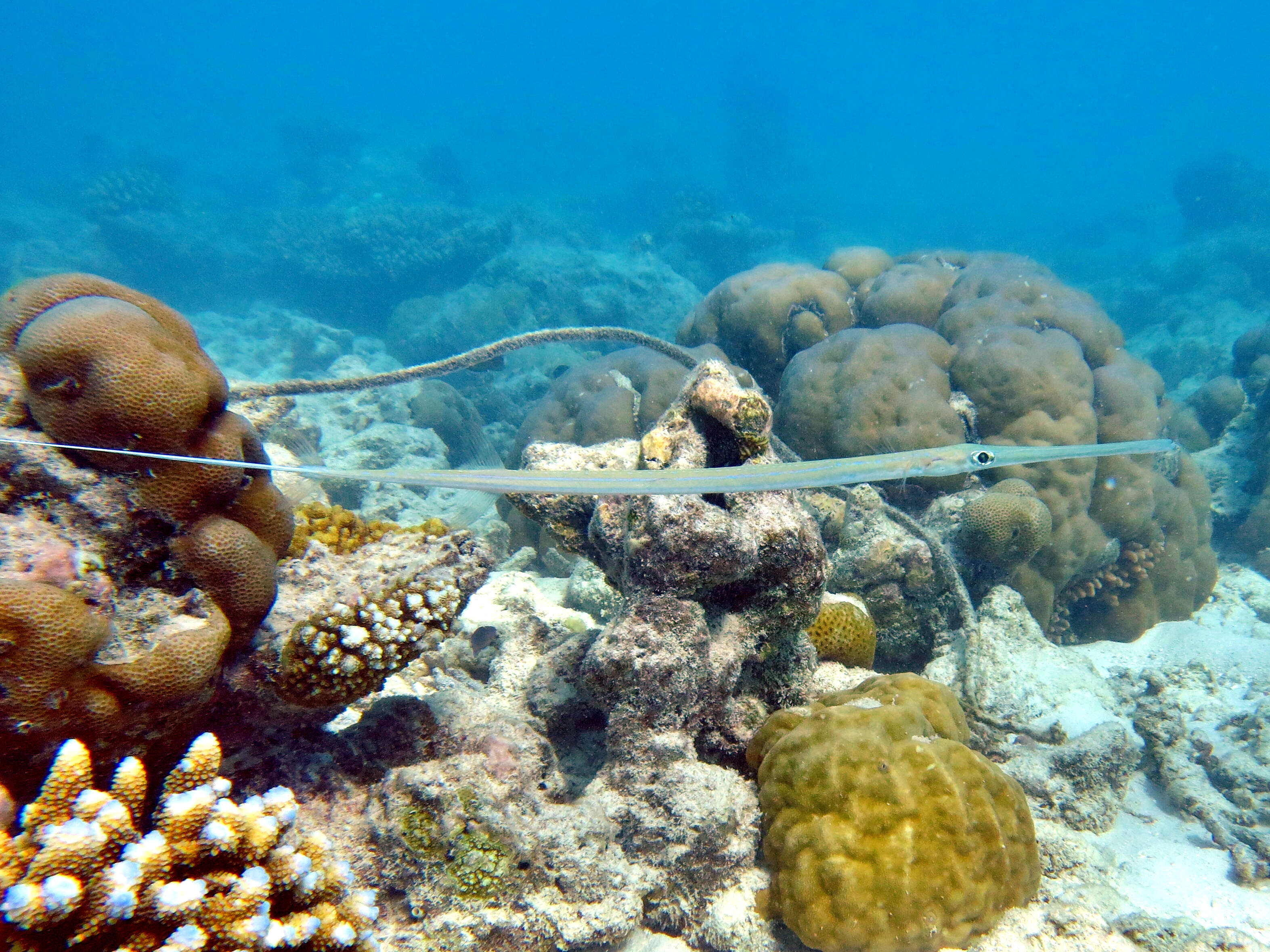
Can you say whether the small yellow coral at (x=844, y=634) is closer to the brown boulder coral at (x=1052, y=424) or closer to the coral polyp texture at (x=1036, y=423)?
the coral polyp texture at (x=1036, y=423)

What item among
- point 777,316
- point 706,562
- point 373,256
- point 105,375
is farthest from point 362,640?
point 373,256

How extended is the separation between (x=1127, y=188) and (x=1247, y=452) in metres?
78.8

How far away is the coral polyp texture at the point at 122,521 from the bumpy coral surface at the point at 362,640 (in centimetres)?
28

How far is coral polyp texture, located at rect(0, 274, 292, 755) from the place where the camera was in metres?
2.00

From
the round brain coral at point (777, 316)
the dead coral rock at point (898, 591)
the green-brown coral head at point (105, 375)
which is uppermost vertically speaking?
the round brain coral at point (777, 316)

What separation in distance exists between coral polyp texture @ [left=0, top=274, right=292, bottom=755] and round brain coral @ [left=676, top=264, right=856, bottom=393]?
8252 mm

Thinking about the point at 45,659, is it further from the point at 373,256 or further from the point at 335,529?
the point at 373,256

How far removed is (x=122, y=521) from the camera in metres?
2.40

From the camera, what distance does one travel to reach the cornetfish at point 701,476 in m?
2.94

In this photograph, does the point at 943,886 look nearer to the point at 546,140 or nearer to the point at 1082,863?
the point at 1082,863

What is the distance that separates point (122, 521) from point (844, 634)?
454cm

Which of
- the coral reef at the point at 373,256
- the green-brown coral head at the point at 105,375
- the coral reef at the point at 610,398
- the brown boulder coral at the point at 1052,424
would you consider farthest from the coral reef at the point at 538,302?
the green-brown coral head at the point at 105,375

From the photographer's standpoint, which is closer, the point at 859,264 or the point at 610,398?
the point at 610,398

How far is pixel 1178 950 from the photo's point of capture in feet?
9.52
